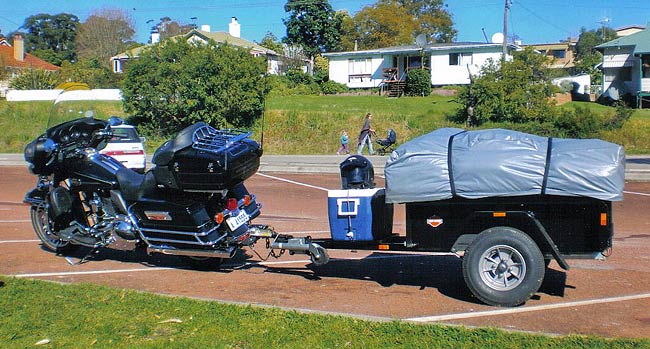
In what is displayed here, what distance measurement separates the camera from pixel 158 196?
8.56m

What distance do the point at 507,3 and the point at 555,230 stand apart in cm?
4052

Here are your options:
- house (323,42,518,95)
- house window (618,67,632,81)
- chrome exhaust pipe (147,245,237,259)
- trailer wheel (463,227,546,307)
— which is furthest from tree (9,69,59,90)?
trailer wheel (463,227,546,307)

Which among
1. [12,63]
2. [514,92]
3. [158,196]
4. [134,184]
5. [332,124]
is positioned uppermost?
[12,63]

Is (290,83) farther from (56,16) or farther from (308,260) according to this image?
(56,16)

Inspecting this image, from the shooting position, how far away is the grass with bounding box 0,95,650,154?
32156 millimetres

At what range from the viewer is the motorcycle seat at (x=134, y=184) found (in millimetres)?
8602

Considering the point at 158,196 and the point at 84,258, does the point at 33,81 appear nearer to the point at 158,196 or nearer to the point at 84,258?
the point at 84,258

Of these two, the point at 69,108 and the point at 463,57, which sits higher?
the point at 463,57

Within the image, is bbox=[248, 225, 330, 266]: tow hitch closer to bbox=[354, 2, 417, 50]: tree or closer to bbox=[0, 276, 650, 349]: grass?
bbox=[0, 276, 650, 349]: grass

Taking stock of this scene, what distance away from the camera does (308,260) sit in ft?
31.4

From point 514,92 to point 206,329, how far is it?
2904cm

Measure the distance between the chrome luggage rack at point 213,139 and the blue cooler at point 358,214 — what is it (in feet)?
4.51

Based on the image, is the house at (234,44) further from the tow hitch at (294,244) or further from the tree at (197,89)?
the tow hitch at (294,244)

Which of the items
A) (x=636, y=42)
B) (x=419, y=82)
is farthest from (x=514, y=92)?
(x=636, y=42)
